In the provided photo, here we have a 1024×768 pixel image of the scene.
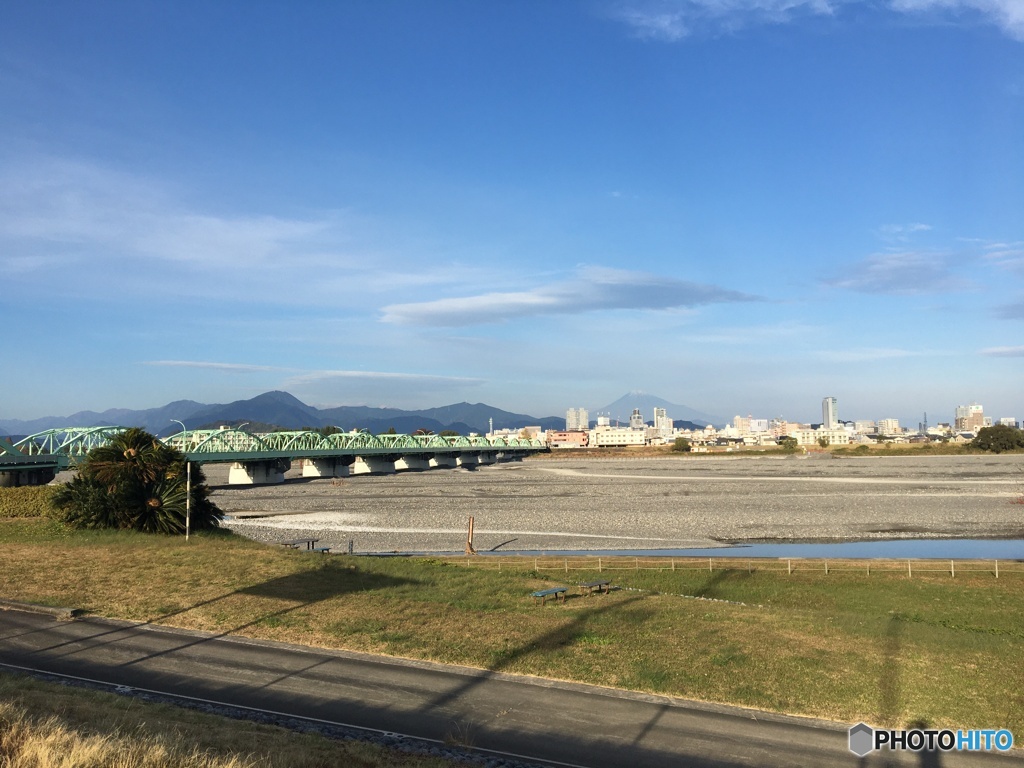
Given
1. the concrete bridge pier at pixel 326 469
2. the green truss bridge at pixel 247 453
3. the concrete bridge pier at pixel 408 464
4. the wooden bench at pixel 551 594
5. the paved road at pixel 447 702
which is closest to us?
the paved road at pixel 447 702

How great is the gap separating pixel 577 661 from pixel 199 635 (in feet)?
26.3

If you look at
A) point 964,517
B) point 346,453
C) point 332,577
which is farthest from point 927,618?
point 346,453

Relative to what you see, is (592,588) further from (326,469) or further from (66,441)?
(326,469)

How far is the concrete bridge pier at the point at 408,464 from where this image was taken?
155000mm

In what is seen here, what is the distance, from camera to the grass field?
14250 mm

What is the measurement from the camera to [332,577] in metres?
23.0

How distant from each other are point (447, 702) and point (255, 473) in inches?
3843

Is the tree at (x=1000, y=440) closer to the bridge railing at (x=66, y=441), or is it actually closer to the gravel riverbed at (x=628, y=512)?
the gravel riverbed at (x=628, y=512)

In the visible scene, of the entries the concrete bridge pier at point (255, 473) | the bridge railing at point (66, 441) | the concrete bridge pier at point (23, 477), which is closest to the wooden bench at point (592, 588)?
the concrete bridge pier at point (23, 477)

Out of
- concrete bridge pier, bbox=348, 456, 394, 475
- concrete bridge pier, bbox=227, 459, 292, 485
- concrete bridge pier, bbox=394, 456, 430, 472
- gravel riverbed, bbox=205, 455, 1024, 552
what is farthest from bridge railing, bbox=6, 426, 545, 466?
gravel riverbed, bbox=205, 455, 1024, 552

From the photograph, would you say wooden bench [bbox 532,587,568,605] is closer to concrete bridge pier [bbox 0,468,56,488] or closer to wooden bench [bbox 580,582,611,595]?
wooden bench [bbox 580,582,611,595]

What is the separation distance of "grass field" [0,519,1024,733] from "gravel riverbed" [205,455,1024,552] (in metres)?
16.0

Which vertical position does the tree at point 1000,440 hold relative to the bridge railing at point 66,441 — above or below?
below

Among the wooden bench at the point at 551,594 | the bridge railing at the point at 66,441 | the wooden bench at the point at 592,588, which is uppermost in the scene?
the bridge railing at the point at 66,441
